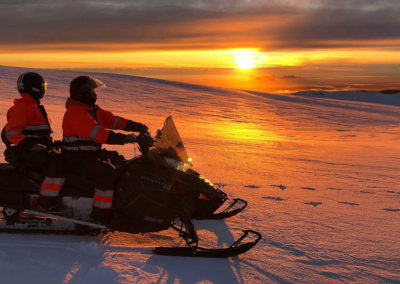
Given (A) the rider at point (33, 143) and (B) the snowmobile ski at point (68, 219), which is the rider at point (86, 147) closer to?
(B) the snowmobile ski at point (68, 219)

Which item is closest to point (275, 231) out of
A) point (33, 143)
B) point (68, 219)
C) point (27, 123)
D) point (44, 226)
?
point (68, 219)

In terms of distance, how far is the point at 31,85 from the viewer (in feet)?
13.8

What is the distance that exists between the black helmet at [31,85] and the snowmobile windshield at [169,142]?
1.34 m

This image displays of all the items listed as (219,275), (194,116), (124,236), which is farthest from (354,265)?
(194,116)

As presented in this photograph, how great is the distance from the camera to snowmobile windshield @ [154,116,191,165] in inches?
159

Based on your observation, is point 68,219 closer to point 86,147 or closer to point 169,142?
point 86,147

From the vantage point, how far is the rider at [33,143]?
395cm

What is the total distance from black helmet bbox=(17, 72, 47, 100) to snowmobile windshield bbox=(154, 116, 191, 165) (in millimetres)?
1344

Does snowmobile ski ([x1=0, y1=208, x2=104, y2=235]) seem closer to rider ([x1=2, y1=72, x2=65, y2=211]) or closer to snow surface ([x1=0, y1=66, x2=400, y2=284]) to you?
snow surface ([x1=0, y1=66, x2=400, y2=284])

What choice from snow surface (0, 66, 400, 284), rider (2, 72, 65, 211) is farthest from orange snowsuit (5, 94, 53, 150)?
snow surface (0, 66, 400, 284)

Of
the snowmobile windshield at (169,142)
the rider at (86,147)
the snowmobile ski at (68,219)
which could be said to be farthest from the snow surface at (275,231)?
the snowmobile windshield at (169,142)

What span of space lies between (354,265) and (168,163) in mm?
1979

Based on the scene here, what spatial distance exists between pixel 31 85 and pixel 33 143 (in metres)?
0.62

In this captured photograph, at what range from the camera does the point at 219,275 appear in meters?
3.59
